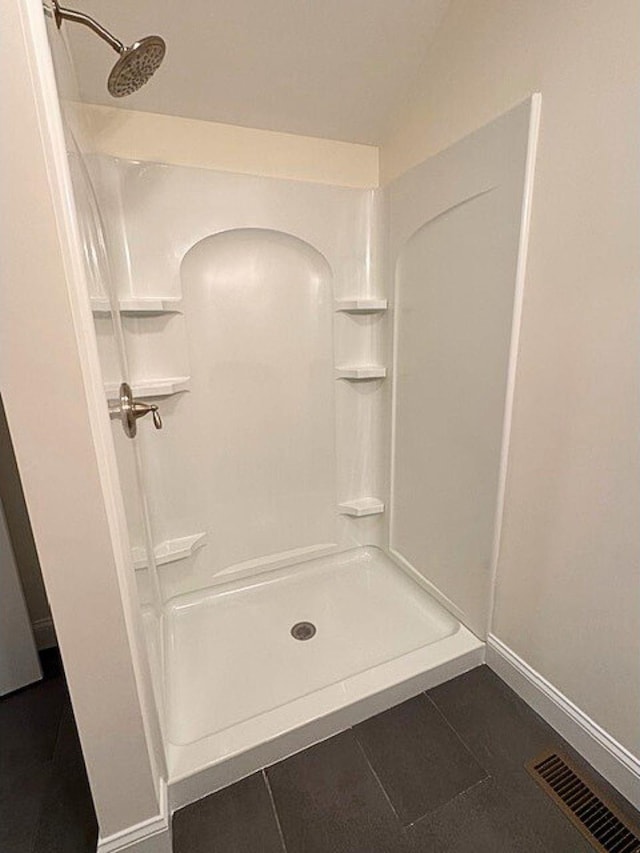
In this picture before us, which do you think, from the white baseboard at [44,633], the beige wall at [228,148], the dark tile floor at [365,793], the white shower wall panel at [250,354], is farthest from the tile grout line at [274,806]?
the beige wall at [228,148]

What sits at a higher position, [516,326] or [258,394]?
[516,326]

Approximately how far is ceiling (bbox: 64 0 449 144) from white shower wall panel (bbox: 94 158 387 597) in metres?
0.22

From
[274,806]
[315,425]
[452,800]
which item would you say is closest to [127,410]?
[315,425]

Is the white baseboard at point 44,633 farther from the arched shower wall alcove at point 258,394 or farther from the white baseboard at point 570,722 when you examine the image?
the white baseboard at point 570,722

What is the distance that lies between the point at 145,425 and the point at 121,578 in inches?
36.5

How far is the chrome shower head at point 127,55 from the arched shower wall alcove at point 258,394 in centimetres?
64

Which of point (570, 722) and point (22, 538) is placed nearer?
point (570, 722)

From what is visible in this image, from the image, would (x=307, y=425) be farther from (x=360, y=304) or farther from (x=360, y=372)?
(x=360, y=304)

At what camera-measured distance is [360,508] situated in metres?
2.06

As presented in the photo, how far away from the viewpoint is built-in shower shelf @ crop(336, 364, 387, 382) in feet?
6.15

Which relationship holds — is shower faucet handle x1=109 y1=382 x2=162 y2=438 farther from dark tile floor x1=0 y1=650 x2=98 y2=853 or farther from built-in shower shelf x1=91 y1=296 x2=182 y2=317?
dark tile floor x1=0 y1=650 x2=98 y2=853

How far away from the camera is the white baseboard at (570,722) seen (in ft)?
3.58

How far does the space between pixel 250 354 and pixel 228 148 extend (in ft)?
2.53

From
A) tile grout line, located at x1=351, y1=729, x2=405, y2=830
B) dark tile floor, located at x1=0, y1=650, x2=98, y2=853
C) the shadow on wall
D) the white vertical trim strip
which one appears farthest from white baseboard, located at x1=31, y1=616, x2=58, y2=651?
the white vertical trim strip
